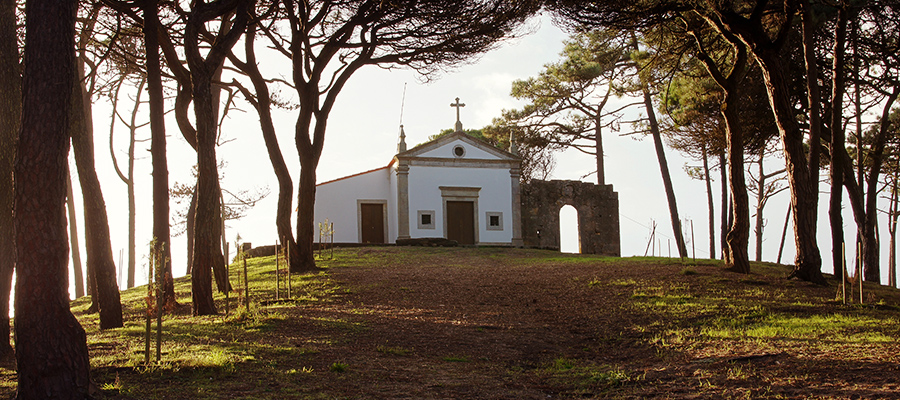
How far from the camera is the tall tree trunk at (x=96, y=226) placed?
8.88m

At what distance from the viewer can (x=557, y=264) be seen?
1536 centimetres

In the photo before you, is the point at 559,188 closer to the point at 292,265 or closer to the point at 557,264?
the point at 557,264

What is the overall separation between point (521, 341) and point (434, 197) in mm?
18092

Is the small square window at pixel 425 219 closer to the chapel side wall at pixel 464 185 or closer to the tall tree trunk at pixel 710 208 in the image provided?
the chapel side wall at pixel 464 185

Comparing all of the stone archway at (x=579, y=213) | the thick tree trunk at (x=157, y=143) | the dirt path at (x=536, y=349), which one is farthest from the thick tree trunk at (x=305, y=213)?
the stone archway at (x=579, y=213)

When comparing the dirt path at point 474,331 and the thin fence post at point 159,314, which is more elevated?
the thin fence post at point 159,314

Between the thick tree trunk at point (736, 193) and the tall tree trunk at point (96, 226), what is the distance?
9.52 metres

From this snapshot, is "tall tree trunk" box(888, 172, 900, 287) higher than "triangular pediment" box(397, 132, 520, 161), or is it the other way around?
"triangular pediment" box(397, 132, 520, 161)

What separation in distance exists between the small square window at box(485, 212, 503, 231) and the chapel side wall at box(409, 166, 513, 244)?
83 mm

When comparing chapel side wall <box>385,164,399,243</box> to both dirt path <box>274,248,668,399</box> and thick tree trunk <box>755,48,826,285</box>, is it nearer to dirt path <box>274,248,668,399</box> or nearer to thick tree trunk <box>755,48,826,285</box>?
dirt path <box>274,248,668,399</box>

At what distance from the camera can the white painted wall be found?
26078 millimetres

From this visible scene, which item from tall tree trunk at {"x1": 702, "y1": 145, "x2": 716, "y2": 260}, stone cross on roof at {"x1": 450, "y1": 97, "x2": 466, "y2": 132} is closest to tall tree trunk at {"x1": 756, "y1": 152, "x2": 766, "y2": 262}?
tall tree trunk at {"x1": 702, "y1": 145, "x2": 716, "y2": 260}

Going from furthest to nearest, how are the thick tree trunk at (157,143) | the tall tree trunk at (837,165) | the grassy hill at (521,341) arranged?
the tall tree trunk at (837,165)
the thick tree trunk at (157,143)
the grassy hill at (521,341)

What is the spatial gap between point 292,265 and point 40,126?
938 centimetres
